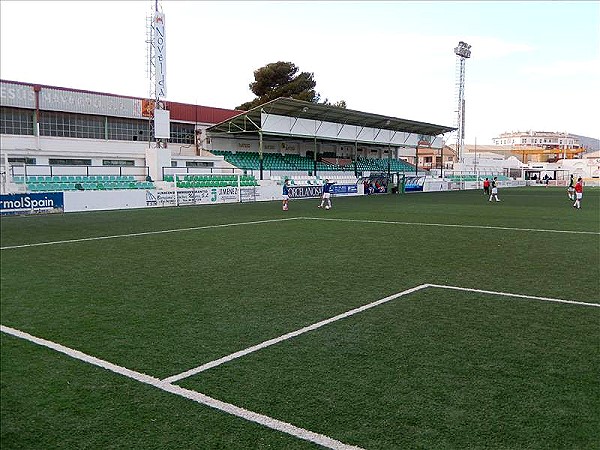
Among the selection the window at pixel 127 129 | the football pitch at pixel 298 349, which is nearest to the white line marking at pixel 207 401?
the football pitch at pixel 298 349

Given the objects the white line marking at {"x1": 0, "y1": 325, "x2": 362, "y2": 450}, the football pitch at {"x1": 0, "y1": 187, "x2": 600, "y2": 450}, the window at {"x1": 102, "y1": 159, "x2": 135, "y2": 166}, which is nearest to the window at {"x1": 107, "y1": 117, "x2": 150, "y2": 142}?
the window at {"x1": 102, "y1": 159, "x2": 135, "y2": 166}

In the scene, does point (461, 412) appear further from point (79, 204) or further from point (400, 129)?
point (400, 129)

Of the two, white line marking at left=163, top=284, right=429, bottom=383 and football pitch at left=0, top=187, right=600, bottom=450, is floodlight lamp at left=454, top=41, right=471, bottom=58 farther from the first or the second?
white line marking at left=163, top=284, right=429, bottom=383

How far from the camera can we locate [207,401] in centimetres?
475

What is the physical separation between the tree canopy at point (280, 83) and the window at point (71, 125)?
25.1 m

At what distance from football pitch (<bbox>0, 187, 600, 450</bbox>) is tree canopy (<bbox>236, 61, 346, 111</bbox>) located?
57774 millimetres

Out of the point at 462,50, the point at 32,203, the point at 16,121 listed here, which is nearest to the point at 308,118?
the point at 16,121

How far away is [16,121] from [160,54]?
12067 millimetres

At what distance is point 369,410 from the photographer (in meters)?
4.58

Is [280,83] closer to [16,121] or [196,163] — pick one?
[196,163]

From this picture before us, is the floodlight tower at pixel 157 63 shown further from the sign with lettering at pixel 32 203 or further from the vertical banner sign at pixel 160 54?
the sign with lettering at pixel 32 203

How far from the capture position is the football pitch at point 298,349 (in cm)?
425

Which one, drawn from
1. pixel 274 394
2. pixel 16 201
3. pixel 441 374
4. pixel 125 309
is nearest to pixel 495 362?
pixel 441 374

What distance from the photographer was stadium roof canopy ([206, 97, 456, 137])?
143 feet
